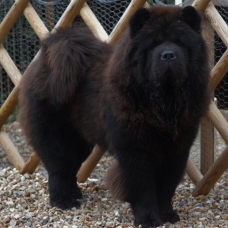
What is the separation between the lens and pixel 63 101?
12.7 feet

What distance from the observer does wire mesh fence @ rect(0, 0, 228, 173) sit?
4.57 meters

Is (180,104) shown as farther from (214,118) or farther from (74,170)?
(74,170)

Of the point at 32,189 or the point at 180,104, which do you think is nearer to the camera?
the point at 180,104

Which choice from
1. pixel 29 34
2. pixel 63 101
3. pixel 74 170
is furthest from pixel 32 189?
pixel 29 34

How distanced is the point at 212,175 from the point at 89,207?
3.18 ft

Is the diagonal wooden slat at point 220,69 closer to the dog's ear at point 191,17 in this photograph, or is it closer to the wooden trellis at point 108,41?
the wooden trellis at point 108,41

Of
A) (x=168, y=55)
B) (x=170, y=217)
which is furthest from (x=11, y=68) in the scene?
(x=168, y=55)

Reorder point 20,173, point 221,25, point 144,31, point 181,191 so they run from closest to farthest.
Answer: point 144,31
point 221,25
point 181,191
point 20,173

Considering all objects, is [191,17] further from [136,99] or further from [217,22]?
[217,22]

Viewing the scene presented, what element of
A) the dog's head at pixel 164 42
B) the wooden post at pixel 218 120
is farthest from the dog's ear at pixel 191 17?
the wooden post at pixel 218 120

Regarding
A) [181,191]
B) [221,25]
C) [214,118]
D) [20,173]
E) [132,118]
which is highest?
[221,25]

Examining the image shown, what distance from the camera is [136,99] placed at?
343 centimetres

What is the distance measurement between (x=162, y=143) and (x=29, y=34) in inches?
128

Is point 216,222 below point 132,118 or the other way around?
below
